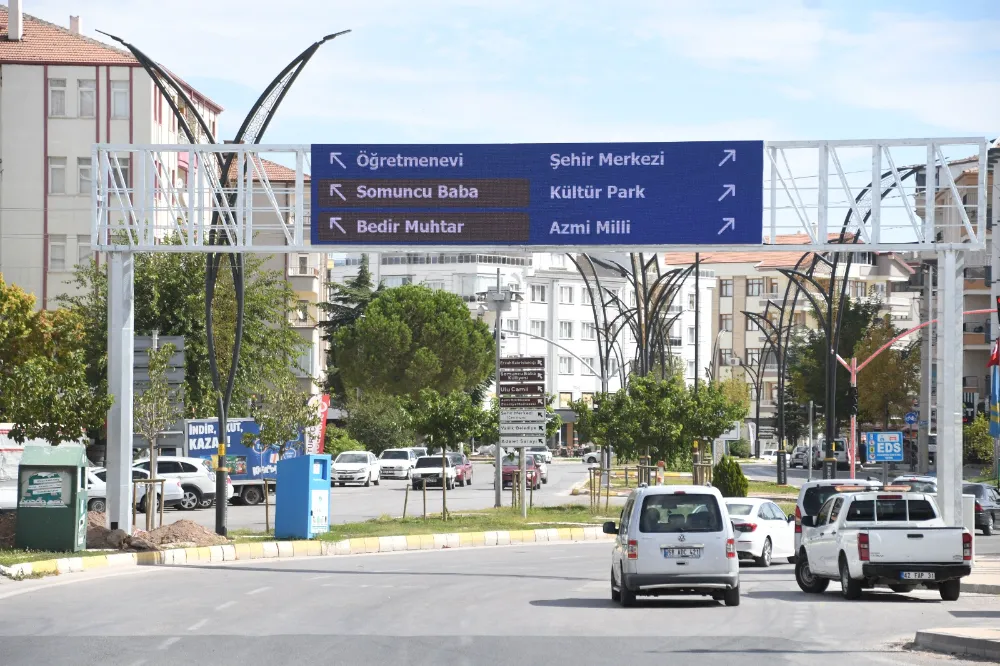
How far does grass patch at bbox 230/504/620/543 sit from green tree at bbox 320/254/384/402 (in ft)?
198

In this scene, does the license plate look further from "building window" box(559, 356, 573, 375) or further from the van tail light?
"building window" box(559, 356, 573, 375)

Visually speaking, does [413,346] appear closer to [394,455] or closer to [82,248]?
[394,455]

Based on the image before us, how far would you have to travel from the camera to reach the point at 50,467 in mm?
25125

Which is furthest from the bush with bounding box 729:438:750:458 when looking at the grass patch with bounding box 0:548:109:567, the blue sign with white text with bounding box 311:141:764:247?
the grass patch with bounding box 0:548:109:567

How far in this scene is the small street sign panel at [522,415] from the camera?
3966cm

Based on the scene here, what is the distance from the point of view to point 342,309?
10531 centimetres

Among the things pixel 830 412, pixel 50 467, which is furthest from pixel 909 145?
pixel 830 412

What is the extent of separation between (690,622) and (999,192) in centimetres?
7129

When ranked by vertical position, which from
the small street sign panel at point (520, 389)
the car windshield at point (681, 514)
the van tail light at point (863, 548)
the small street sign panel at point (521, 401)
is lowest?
the van tail light at point (863, 548)

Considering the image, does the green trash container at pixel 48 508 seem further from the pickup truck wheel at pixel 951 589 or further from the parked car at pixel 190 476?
the parked car at pixel 190 476

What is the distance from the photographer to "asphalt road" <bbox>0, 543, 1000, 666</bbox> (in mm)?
13766

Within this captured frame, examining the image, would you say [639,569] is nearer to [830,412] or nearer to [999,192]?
[830,412]

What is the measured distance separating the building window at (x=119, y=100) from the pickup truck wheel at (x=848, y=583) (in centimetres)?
5451

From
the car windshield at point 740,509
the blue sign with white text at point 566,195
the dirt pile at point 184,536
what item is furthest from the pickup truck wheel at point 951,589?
the dirt pile at point 184,536
